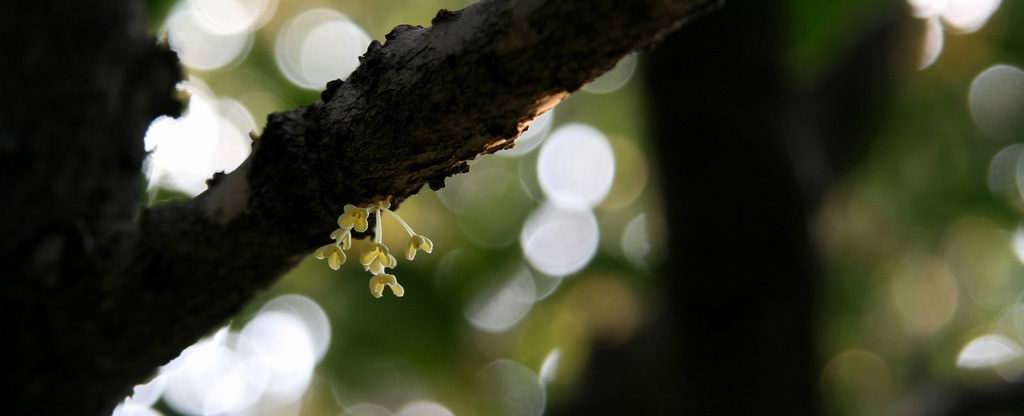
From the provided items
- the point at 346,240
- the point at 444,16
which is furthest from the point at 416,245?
the point at 444,16

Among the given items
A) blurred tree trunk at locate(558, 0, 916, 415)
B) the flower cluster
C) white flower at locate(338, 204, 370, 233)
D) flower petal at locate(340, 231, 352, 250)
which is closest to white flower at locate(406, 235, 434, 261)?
the flower cluster

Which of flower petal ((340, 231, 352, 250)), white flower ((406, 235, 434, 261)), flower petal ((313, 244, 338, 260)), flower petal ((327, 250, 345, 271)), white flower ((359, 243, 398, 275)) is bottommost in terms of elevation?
flower petal ((327, 250, 345, 271))

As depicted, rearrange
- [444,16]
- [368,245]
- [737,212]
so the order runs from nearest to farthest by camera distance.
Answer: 1. [444,16]
2. [368,245]
3. [737,212]

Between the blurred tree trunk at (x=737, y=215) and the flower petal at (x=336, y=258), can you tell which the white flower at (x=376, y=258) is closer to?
the flower petal at (x=336, y=258)

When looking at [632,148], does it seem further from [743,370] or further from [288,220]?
[288,220]

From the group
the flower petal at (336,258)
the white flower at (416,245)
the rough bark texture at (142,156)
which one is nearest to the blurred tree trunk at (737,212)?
the white flower at (416,245)

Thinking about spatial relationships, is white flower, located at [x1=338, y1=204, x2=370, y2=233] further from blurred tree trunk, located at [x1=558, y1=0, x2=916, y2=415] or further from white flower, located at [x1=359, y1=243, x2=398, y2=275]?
blurred tree trunk, located at [x1=558, y1=0, x2=916, y2=415]

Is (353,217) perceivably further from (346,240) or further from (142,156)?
(142,156)

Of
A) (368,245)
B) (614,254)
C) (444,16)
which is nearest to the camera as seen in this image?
(444,16)
